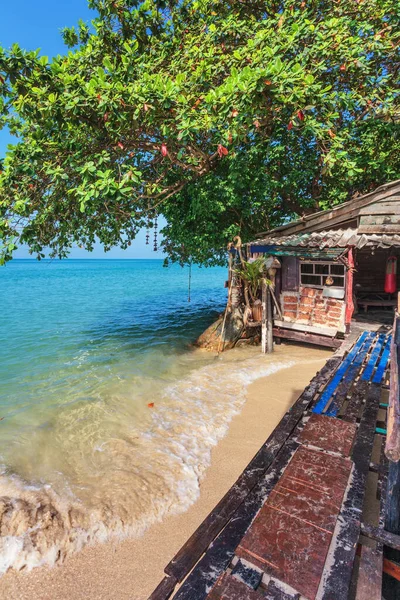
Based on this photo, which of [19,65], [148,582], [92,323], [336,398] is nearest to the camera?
[148,582]

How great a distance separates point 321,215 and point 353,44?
16.6 feet

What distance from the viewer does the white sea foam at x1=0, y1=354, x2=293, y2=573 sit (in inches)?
150

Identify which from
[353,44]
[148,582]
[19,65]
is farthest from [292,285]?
[19,65]

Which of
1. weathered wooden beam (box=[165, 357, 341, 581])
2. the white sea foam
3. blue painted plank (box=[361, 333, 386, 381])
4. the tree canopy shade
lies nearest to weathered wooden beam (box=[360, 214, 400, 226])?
the tree canopy shade

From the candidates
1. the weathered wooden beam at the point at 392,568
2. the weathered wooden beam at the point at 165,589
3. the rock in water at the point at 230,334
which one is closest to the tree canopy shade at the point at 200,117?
the rock in water at the point at 230,334

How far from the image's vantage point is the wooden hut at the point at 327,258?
9.17 meters

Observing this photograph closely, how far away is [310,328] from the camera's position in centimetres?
1057

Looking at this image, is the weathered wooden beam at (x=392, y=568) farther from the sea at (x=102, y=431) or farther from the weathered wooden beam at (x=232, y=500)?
the sea at (x=102, y=431)

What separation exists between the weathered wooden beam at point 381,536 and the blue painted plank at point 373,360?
3.63 meters

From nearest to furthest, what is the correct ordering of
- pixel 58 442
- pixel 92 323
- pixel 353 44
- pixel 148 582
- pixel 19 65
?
pixel 148 582 → pixel 58 442 → pixel 19 65 → pixel 353 44 → pixel 92 323

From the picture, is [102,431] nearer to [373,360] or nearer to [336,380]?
[336,380]

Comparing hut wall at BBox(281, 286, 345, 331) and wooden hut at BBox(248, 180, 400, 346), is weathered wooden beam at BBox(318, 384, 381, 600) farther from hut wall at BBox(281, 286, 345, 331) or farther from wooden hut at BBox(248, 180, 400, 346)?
hut wall at BBox(281, 286, 345, 331)

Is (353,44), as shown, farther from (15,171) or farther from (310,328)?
(15,171)

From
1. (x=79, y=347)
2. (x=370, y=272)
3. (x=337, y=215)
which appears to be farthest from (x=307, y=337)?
(x=79, y=347)
